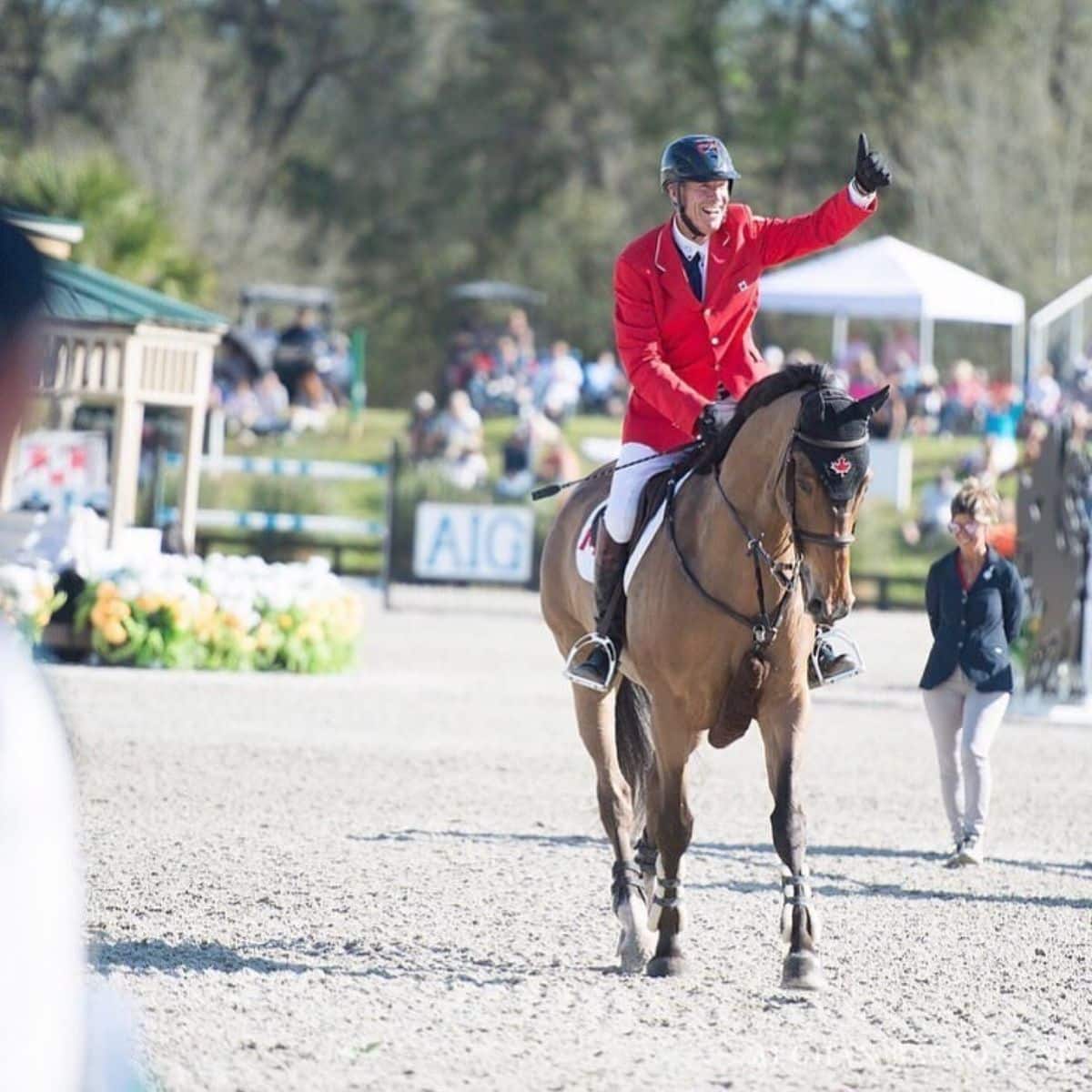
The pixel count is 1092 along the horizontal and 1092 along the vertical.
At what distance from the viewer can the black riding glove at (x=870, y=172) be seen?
744 cm

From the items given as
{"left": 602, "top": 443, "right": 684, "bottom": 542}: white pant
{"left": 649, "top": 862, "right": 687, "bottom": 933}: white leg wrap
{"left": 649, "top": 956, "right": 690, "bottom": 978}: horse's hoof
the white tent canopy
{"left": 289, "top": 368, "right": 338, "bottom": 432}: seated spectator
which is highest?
the white tent canopy

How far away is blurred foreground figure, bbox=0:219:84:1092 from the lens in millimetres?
1888

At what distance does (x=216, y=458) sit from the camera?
24.5 meters

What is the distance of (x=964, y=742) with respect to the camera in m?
10.0

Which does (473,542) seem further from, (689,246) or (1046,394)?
(689,246)

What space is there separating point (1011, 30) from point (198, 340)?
105ft

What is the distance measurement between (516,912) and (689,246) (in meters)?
2.48

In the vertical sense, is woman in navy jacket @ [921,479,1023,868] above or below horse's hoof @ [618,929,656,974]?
above

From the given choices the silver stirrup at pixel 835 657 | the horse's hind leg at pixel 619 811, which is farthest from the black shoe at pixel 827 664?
the horse's hind leg at pixel 619 811

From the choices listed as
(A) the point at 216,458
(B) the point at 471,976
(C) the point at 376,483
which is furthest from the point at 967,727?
(C) the point at 376,483

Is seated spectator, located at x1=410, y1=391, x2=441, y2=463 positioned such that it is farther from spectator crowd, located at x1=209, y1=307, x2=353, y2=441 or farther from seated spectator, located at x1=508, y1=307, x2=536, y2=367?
seated spectator, located at x1=508, y1=307, x2=536, y2=367

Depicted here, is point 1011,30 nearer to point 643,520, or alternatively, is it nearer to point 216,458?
point 216,458

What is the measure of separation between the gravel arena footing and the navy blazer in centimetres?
87

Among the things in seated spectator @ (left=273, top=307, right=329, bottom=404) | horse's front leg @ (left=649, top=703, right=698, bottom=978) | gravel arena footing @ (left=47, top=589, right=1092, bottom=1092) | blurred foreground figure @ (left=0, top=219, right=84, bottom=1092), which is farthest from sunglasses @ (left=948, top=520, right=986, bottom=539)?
seated spectator @ (left=273, top=307, right=329, bottom=404)
